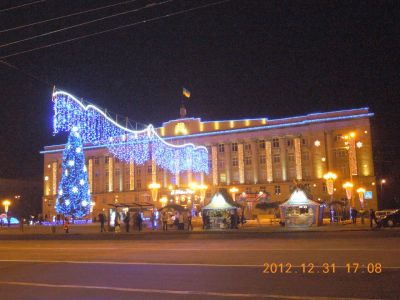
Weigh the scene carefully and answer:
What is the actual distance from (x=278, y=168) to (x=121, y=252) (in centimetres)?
6134

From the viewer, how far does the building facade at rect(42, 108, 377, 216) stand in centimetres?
7000

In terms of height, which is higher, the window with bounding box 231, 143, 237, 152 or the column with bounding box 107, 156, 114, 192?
the window with bounding box 231, 143, 237, 152

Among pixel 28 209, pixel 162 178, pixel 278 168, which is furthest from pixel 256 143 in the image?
pixel 28 209

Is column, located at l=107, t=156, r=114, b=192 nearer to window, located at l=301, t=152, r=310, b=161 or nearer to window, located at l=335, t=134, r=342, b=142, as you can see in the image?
window, located at l=301, t=152, r=310, b=161

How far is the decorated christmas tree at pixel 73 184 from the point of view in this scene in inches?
1992

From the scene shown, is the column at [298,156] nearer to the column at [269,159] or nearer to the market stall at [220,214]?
the column at [269,159]

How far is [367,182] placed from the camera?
68438 mm

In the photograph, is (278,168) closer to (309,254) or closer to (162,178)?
(162,178)

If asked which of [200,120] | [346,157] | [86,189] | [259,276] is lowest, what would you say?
[259,276]

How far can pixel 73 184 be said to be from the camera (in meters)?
51.0

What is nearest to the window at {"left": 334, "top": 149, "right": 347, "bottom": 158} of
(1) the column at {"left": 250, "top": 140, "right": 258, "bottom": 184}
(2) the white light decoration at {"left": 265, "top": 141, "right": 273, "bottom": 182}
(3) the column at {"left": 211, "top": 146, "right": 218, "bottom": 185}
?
(2) the white light decoration at {"left": 265, "top": 141, "right": 273, "bottom": 182}

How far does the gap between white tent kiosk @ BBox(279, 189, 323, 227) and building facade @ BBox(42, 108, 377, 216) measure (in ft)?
75.5

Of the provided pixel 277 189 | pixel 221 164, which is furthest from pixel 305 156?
pixel 221 164

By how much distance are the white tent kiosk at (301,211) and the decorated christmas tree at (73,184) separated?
23021 mm
